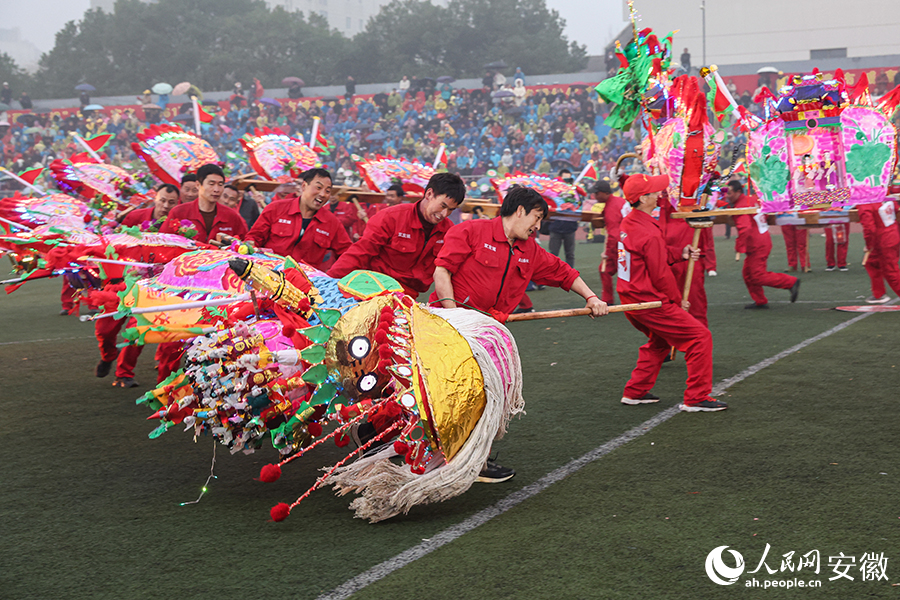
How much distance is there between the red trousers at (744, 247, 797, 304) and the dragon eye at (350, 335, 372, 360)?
20.3ft

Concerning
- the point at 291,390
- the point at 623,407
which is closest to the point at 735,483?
the point at 623,407

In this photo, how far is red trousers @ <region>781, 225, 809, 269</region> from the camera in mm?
11803

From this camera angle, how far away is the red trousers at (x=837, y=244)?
1157cm

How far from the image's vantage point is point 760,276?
8.82 meters

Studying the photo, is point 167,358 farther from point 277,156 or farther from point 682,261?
point 277,156

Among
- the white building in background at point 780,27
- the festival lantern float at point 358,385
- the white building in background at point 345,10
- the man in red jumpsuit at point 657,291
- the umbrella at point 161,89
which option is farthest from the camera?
the white building in background at point 345,10

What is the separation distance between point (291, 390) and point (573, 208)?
668 cm

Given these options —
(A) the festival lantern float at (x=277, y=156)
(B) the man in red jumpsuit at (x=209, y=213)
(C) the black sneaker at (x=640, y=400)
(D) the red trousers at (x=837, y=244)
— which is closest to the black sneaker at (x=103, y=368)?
(B) the man in red jumpsuit at (x=209, y=213)

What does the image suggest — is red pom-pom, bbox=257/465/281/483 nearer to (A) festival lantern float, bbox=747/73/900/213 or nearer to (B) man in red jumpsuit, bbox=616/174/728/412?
(B) man in red jumpsuit, bbox=616/174/728/412

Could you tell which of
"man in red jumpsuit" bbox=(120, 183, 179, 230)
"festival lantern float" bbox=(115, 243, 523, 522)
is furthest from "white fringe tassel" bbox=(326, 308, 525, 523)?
"man in red jumpsuit" bbox=(120, 183, 179, 230)

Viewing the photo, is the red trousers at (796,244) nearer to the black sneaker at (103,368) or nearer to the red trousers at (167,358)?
the black sneaker at (103,368)

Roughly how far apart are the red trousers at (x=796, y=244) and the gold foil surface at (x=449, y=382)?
9.39 m

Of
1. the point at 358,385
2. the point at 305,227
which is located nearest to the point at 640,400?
the point at 358,385

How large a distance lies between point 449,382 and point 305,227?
3281 mm
